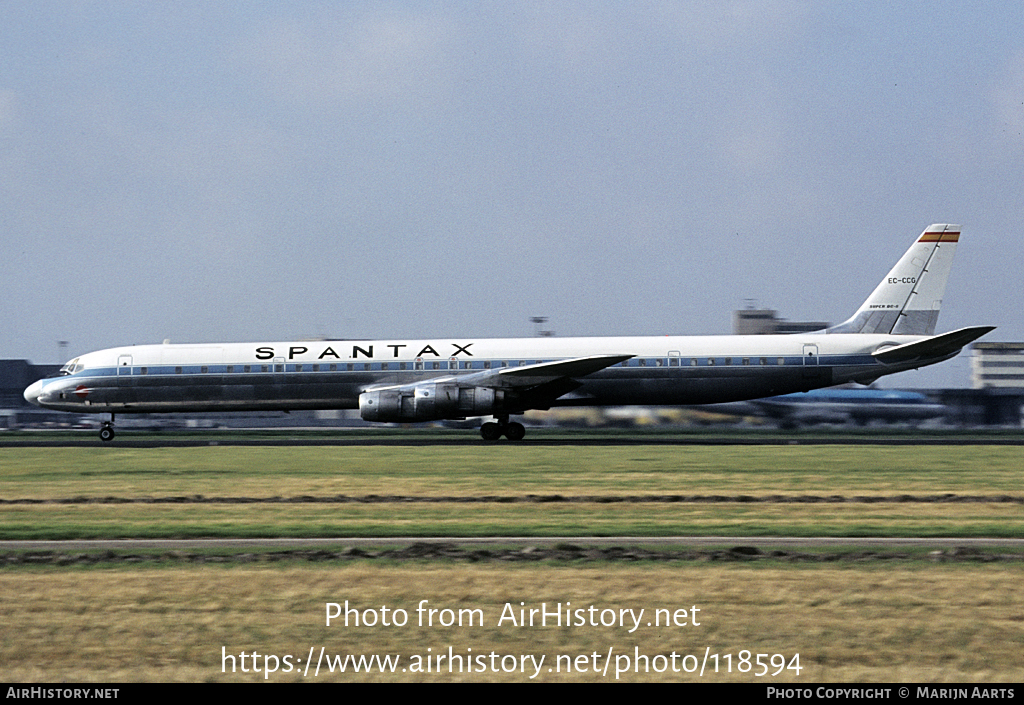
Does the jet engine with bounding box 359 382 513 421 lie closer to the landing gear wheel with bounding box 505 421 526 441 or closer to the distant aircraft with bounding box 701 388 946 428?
the landing gear wheel with bounding box 505 421 526 441

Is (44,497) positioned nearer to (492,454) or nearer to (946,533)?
(492,454)

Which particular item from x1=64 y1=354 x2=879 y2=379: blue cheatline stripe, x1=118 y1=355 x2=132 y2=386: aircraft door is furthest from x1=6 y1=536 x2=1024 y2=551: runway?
x1=118 y1=355 x2=132 y2=386: aircraft door

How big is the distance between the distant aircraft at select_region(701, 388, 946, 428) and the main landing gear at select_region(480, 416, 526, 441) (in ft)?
92.4

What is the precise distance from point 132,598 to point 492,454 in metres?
21.4

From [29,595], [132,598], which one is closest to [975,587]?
[132,598]

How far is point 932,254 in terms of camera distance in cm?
4209

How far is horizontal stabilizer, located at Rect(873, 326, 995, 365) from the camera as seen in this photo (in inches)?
1483

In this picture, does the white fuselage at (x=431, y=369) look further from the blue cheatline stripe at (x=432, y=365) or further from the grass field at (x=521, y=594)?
the grass field at (x=521, y=594)

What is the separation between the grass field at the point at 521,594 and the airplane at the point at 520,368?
599 inches

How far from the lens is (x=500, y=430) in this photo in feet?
132

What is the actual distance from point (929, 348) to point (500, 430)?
53.8ft

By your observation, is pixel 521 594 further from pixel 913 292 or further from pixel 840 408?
pixel 840 408

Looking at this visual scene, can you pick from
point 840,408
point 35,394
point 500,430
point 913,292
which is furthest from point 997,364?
point 35,394

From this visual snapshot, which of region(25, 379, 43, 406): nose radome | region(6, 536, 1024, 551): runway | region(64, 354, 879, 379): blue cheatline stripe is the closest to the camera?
region(6, 536, 1024, 551): runway
